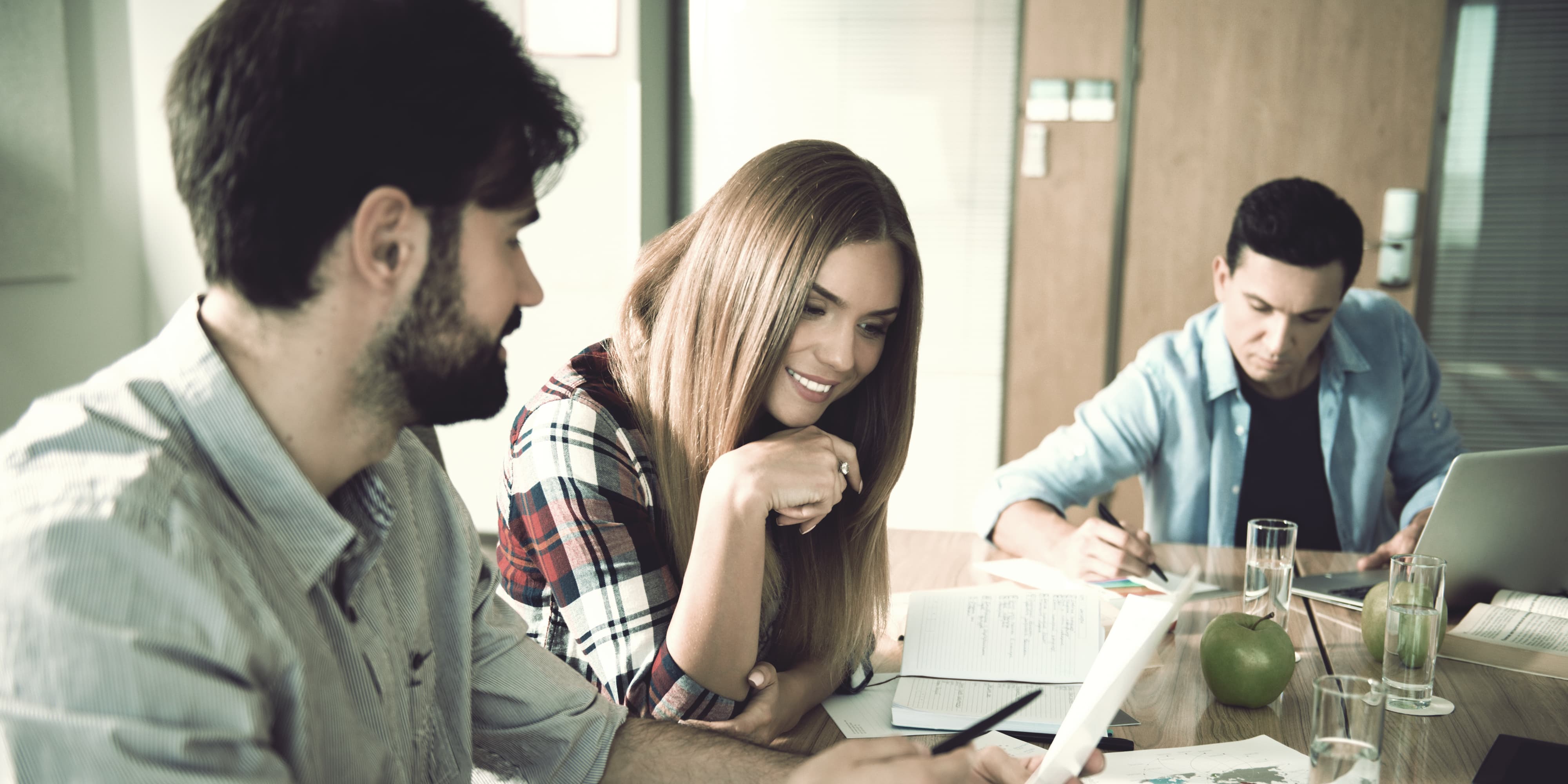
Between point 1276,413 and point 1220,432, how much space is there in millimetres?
137

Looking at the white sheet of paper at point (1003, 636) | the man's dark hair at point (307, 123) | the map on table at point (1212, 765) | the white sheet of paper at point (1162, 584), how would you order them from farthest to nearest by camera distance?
the white sheet of paper at point (1162, 584) < the white sheet of paper at point (1003, 636) < the map on table at point (1212, 765) < the man's dark hair at point (307, 123)

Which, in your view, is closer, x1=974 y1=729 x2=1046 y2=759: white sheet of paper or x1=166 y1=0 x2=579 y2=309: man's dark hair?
x1=166 y1=0 x2=579 y2=309: man's dark hair

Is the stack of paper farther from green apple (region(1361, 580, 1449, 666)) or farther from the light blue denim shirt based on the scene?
the light blue denim shirt

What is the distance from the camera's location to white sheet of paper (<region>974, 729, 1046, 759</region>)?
107 centimetres

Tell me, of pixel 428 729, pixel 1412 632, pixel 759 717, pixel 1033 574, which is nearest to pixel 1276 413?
pixel 1033 574

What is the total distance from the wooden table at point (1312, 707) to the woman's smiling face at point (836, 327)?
35 centimetres

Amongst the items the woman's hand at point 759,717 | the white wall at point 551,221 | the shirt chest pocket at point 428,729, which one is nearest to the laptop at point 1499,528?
the woman's hand at point 759,717

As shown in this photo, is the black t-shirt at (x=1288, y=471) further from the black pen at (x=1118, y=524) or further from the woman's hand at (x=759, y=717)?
the woman's hand at (x=759, y=717)

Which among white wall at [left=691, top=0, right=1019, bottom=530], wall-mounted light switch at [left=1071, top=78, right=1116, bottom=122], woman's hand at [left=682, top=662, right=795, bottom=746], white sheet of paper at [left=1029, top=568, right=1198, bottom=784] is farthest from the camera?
white wall at [left=691, top=0, right=1019, bottom=530]

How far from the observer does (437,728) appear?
0.99m

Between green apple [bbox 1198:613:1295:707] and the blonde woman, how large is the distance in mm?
401

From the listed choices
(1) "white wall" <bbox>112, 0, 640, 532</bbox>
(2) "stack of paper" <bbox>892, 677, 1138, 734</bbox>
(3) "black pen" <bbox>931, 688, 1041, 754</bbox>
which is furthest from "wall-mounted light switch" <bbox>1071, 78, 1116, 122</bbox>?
(3) "black pen" <bbox>931, 688, 1041, 754</bbox>

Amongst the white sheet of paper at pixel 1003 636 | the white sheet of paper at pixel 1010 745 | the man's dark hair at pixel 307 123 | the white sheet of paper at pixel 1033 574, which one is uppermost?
the man's dark hair at pixel 307 123

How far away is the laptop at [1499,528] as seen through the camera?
139 cm
